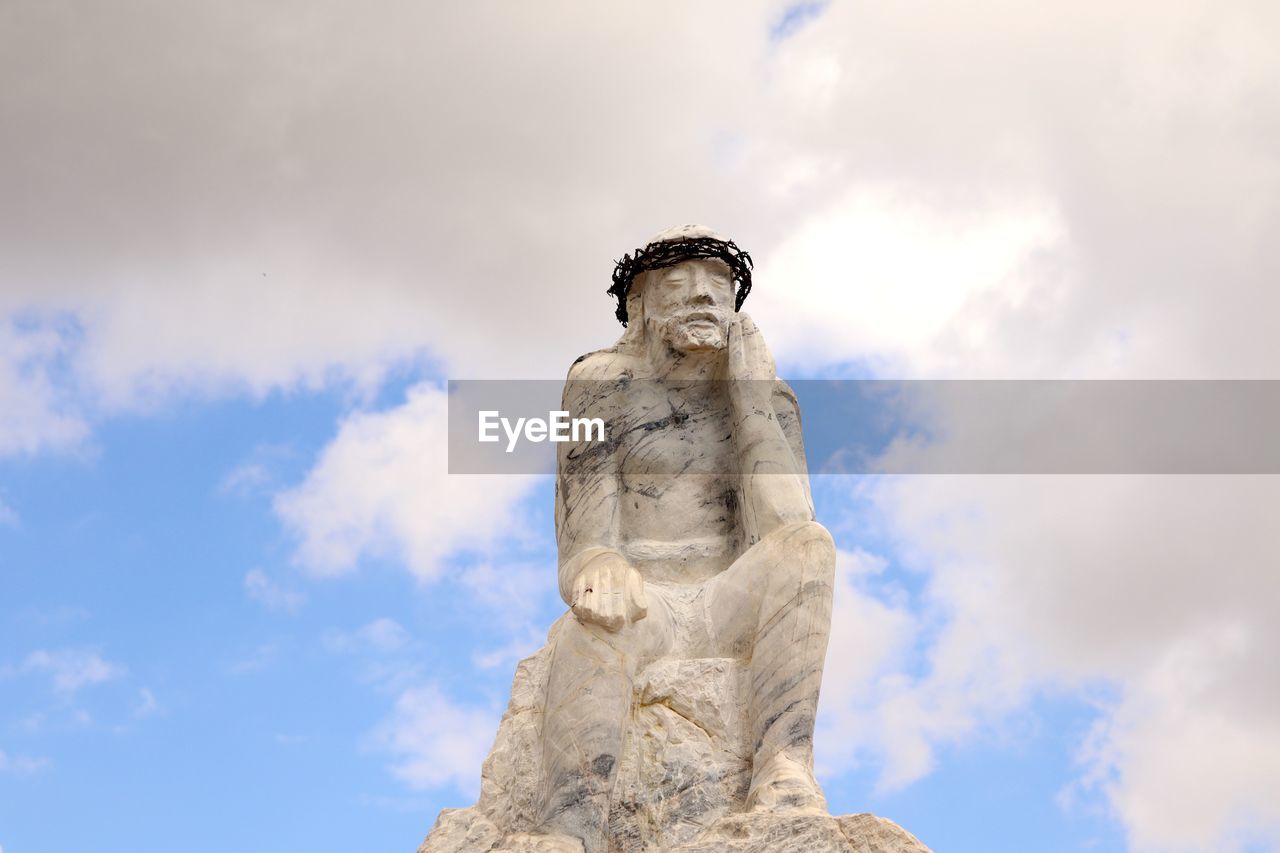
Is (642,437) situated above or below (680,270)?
below

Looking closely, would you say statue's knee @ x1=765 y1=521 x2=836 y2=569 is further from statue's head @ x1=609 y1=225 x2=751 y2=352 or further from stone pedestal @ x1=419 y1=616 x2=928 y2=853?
statue's head @ x1=609 y1=225 x2=751 y2=352

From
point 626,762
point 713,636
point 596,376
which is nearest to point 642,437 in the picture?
point 596,376

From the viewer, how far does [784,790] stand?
7.95m

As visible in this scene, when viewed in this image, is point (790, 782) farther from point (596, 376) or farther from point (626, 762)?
point (596, 376)

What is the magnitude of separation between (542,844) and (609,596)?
1263mm

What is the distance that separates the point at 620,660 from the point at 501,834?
3.36 feet

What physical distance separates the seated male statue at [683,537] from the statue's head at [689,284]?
11mm

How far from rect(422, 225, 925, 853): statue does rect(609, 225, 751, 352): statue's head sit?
0.04 ft

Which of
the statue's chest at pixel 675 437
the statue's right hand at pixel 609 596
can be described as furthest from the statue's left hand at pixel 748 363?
the statue's right hand at pixel 609 596

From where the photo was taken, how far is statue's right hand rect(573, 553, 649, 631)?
8.34 m

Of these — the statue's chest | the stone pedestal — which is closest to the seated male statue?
the statue's chest

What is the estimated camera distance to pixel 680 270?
9641 millimetres

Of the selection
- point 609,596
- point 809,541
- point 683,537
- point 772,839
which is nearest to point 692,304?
point 683,537

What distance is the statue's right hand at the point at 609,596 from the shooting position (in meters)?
8.34
